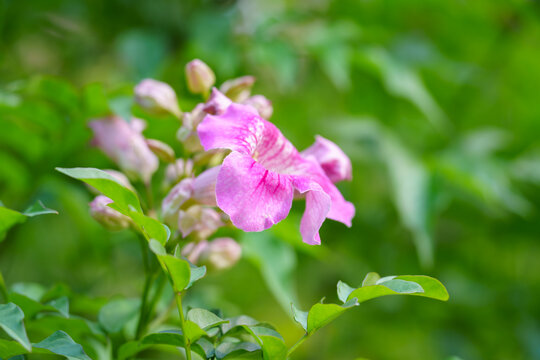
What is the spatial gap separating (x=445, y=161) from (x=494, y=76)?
27.3 inches

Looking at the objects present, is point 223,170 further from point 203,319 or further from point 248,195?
point 203,319

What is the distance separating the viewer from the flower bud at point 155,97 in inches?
31.8

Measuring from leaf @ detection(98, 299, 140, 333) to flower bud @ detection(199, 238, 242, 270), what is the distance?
124 millimetres

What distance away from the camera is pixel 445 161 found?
56.5 inches

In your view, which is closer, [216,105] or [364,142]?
[216,105]

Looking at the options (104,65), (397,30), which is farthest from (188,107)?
(397,30)

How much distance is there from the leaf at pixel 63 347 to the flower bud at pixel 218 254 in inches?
10.0

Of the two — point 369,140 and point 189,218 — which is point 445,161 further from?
point 189,218

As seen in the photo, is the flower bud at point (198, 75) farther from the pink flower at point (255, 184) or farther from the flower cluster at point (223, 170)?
the pink flower at point (255, 184)

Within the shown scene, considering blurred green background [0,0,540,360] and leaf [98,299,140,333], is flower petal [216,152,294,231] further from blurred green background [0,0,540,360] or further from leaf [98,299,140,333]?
blurred green background [0,0,540,360]

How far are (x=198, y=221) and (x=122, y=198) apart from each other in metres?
0.15

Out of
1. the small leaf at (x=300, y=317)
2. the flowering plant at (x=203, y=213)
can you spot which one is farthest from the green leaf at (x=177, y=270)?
the small leaf at (x=300, y=317)

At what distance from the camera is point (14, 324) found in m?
0.51

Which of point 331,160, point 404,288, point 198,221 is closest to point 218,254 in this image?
point 198,221
